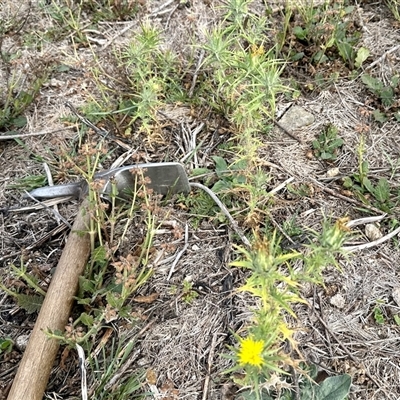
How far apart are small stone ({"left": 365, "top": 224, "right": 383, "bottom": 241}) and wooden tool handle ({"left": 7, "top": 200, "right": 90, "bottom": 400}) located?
1.16 meters

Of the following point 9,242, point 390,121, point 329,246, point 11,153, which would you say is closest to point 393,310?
point 329,246

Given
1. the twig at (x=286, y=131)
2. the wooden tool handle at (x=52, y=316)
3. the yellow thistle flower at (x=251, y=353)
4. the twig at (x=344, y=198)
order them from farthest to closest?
the twig at (x=286, y=131) → the twig at (x=344, y=198) → the wooden tool handle at (x=52, y=316) → the yellow thistle flower at (x=251, y=353)

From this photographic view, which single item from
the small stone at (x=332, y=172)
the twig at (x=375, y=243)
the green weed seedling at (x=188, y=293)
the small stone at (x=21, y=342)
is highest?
the small stone at (x=332, y=172)

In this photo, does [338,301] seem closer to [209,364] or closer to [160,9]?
[209,364]

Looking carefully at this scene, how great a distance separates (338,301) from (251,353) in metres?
0.75

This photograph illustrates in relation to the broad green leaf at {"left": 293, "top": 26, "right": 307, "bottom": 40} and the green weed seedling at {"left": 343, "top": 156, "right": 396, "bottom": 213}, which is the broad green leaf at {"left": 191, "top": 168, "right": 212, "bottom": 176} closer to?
the green weed seedling at {"left": 343, "top": 156, "right": 396, "bottom": 213}

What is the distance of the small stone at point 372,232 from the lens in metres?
2.21

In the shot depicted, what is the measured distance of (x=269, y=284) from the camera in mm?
1505

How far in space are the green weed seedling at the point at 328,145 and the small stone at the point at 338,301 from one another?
2.31 ft

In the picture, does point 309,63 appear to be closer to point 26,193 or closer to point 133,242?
point 133,242

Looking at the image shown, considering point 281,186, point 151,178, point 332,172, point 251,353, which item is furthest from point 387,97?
point 251,353

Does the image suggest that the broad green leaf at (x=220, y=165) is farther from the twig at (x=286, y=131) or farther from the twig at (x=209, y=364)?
the twig at (x=209, y=364)

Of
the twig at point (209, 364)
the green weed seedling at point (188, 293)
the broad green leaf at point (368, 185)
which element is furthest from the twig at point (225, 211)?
the broad green leaf at point (368, 185)

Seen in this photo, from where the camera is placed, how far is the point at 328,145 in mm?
2502
